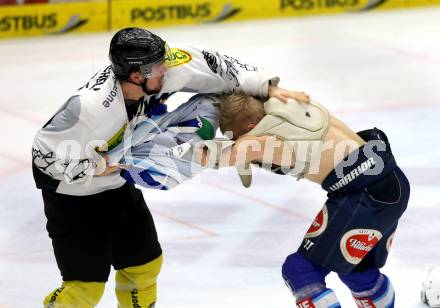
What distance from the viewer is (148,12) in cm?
926

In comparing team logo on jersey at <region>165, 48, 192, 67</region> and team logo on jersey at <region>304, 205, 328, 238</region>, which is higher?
team logo on jersey at <region>165, 48, 192, 67</region>

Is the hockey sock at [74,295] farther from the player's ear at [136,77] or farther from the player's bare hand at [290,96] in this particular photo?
the player's bare hand at [290,96]

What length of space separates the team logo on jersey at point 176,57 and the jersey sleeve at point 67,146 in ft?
1.43

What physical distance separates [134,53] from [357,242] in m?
1.13

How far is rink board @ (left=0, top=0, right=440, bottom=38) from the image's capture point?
9.09m

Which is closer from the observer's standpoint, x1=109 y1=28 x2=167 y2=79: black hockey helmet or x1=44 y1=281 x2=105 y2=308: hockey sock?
x1=109 y1=28 x2=167 y2=79: black hockey helmet

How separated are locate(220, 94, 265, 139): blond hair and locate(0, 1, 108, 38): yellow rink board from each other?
5396mm

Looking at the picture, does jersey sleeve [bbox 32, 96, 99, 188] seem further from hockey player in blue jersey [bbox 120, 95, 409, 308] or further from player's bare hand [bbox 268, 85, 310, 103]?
player's bare hand [bbox 268, 85, 310, 103]

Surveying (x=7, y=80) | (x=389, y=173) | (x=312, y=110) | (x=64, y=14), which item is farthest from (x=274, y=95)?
(x=64, y=14)

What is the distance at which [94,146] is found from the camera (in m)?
4.00

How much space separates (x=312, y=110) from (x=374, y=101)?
3597 mm

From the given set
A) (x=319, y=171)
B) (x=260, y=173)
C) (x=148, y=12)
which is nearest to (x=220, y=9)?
(x=148, y=12)

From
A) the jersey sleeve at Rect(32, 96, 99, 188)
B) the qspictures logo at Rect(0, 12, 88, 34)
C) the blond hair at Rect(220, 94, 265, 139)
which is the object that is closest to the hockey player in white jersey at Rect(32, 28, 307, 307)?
the jersey sleeve at Rect(32, 96, 99, 188)

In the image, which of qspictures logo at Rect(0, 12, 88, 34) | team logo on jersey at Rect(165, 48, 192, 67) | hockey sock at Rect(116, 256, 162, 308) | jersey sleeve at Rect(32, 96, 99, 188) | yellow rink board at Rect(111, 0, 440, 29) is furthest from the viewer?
yellow rink board at Rect(111, 0, 440, 29)
